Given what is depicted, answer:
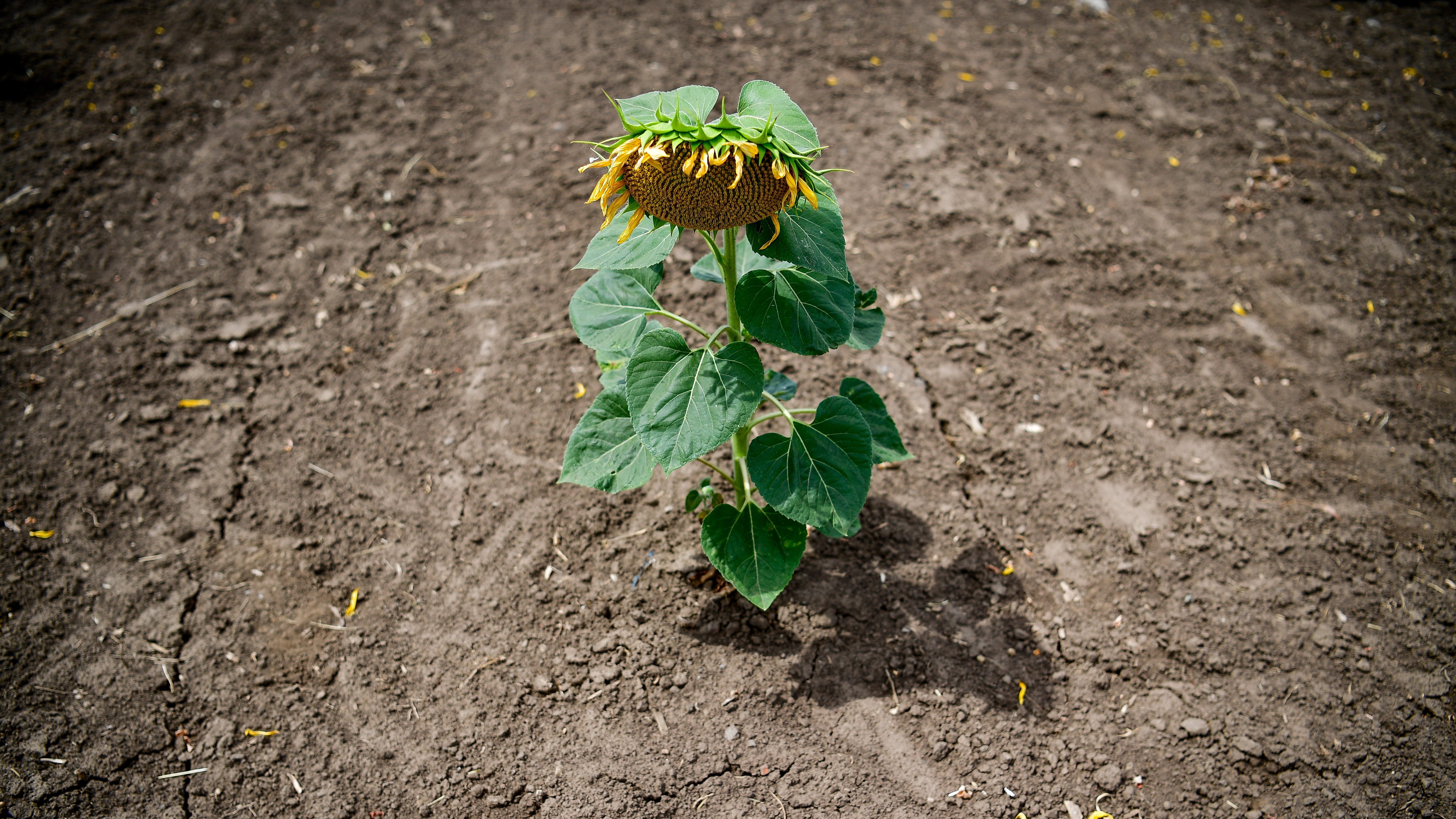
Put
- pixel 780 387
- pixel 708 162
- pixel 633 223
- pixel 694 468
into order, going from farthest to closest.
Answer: pixel 694 468 → pixel 780 387 → pixel 633 223 → pixel 708 162

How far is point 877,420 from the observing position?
2.38 meters

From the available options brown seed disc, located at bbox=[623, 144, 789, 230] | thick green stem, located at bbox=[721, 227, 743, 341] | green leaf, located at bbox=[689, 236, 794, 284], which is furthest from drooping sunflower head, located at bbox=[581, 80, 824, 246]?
green leaf, located at bbox=[689, 236, 794, 284]

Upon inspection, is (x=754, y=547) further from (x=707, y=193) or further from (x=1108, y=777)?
(x=1108, y=777)

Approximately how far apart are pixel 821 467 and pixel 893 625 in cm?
86

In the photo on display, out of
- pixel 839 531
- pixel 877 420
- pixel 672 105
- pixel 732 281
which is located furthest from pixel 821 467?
pixel 672 105

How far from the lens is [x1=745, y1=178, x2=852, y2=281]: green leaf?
5.90ft

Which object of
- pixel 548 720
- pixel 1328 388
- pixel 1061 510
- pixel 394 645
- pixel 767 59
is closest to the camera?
pixel 548 720

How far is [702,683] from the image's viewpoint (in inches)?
102

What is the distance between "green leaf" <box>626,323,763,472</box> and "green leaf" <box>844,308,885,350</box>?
1.29 feet

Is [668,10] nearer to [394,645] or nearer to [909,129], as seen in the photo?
[909,129]

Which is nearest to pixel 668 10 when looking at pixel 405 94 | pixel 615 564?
pixel 405 94

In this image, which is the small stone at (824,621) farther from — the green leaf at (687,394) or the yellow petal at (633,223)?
the yellow petal at (633,223)

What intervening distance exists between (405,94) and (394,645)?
3306mm

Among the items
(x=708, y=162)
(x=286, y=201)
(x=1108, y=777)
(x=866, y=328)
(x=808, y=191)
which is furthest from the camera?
(x=286, y=201)
